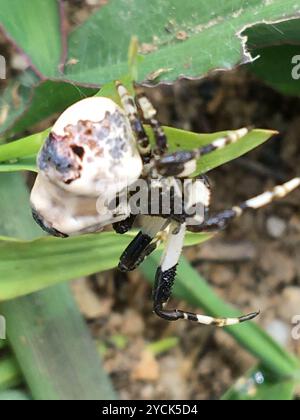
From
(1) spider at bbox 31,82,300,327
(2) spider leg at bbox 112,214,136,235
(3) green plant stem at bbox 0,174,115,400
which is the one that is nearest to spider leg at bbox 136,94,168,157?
(1) spider at bbox 31,82,300,327

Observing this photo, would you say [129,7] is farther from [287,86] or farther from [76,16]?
[287,86]

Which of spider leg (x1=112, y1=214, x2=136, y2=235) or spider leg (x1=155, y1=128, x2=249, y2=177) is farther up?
spider leg (x1=155, y1=128, x2=249, y2=177)

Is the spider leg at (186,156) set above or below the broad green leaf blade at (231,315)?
above

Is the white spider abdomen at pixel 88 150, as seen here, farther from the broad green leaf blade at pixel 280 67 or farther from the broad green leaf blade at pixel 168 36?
the broad green leaf blade at pixel 280 67

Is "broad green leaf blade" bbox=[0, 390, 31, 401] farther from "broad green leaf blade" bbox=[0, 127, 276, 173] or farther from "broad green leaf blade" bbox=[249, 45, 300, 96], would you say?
"broad green leaf blade" bbox=[249, 45, 300, 96]

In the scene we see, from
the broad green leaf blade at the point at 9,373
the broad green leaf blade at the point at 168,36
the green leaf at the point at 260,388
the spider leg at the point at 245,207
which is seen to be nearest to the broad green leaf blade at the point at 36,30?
the broad green leaf blade at the point at 168,36
